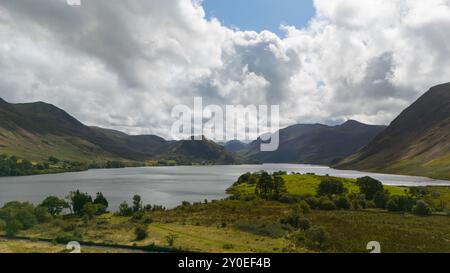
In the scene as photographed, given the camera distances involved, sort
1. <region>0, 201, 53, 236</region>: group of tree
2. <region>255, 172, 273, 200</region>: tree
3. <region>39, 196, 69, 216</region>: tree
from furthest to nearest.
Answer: <region>255, 172, 273, 200</region>: tree → <region>39, 196, 69, 216</region>: tree → <region>0, 201, 53, 236</region>: group of tree

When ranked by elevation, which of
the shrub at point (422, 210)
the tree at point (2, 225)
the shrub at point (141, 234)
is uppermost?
the tree at point (2, 225)

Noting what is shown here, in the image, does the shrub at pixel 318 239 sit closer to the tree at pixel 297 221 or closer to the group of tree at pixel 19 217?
the tree at pixel 297 221

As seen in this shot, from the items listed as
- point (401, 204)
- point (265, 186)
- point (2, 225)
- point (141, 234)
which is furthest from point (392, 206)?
point (2, 225)

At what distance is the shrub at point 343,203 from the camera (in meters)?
122

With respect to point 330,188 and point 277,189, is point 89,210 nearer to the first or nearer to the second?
point 277,189

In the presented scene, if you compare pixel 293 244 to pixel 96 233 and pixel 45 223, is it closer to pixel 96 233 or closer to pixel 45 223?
pixel 96 233

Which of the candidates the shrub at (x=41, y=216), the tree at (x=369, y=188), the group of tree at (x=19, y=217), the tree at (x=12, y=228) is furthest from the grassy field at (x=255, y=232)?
the tree at (x=369, y=188)

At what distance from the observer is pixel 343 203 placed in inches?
4825

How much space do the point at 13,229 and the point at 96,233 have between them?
48.6 feet

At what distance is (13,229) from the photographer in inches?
2494

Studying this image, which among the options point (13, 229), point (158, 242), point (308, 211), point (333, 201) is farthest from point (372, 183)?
point (13, 229)

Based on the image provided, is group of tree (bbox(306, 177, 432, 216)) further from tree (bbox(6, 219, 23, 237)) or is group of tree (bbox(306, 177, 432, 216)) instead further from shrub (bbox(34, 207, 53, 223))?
tree (bbox(6, 219, 23, 237))

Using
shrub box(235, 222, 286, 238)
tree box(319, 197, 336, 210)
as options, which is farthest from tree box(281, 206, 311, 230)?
tree box(319, 197, 336, 210)

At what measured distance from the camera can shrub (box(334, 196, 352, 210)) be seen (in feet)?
400
